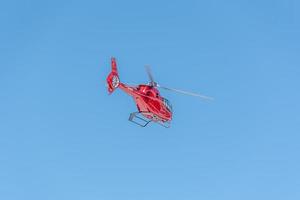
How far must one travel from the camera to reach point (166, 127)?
11275 cm

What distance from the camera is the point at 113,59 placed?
118 meters

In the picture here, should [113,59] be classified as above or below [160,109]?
above

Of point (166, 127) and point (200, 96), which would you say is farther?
point (166, 127)

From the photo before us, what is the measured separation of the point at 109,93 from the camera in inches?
4414

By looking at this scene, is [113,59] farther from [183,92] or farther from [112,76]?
[183,92]

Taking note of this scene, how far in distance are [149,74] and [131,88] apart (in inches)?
200

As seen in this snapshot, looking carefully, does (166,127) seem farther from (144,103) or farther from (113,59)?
(113,59)

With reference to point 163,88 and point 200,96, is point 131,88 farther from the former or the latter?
point 200,96

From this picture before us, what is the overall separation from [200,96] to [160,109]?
40.9ft

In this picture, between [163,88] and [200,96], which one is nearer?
[200,96]

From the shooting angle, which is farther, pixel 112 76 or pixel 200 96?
pixel 112 76

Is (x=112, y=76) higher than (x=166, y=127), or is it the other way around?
(x=112, y=76)

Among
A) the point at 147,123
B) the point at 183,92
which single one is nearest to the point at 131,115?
→ the point at 147,123

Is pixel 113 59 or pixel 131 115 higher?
pixel 113 59
